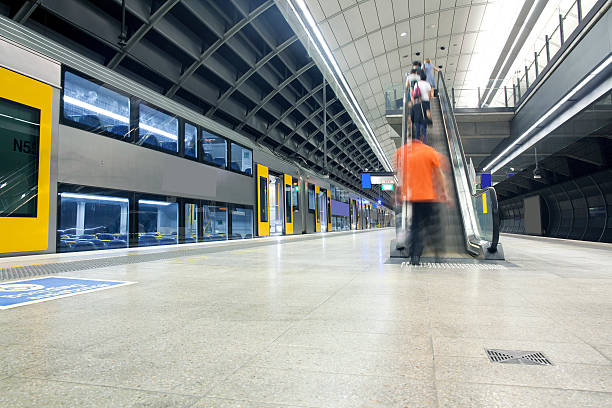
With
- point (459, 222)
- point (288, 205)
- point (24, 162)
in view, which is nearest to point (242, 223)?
point (288, 205)

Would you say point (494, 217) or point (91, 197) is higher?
point (91, 197)

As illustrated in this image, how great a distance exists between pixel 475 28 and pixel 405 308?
80.5 feet

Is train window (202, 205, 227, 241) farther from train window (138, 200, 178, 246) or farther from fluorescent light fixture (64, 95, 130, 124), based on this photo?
fluorescent light fixture (64, 95, 130, 124)

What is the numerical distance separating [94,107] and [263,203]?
1133cm

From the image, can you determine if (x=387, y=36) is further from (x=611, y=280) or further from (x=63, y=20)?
(x=611, y=280)

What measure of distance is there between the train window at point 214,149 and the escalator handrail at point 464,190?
9981 millimetres

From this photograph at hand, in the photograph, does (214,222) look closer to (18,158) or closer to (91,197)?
(91,197)

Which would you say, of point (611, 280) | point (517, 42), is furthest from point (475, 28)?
point (611, 280)

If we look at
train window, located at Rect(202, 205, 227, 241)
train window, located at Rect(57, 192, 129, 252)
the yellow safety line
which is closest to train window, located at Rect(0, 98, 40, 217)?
train window, located at Rect(57, 192, 129, 252)

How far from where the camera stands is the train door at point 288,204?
24331 millimetres

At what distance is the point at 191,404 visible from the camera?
1.46m

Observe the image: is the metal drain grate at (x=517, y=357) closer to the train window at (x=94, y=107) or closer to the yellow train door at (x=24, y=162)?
the yellow train door at (x=24, y=162)

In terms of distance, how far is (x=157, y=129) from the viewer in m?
13.2

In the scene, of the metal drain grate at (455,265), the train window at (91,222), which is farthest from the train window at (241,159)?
the metal drain grate at (455,265)
